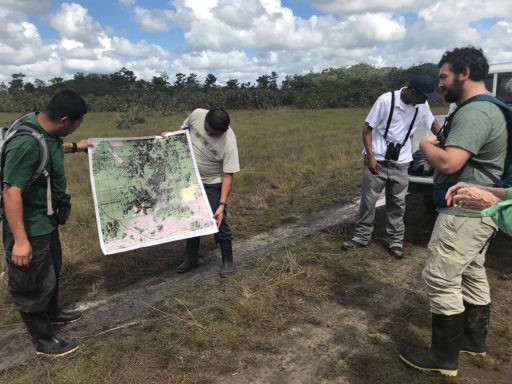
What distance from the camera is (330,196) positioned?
22.2ft

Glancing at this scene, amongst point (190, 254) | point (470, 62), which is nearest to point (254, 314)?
point (190, 254)

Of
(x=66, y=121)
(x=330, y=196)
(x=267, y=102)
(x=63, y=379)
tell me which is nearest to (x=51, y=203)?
(x=66, y=121)

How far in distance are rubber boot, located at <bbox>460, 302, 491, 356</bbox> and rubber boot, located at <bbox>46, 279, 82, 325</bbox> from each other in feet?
9.56

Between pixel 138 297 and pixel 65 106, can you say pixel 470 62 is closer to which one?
pixel 65 106

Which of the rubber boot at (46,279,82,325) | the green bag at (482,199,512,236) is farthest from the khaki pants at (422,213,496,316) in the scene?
the rubber boot at (46,279,82,325)

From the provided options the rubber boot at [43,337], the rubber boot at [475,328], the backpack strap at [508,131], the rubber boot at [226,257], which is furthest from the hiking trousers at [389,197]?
the rubber boot at [43,337]

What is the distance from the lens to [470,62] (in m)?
2.26

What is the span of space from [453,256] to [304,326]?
122 cm

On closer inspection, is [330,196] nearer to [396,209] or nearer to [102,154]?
[396,209]

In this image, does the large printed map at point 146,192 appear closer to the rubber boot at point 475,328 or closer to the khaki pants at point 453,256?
the khaki pants at point 453,256

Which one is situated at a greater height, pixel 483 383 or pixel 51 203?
pixel 51 203

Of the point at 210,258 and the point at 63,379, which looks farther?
the point at 210,258

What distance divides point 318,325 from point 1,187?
7.80 ft

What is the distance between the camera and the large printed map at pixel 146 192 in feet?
11.1
